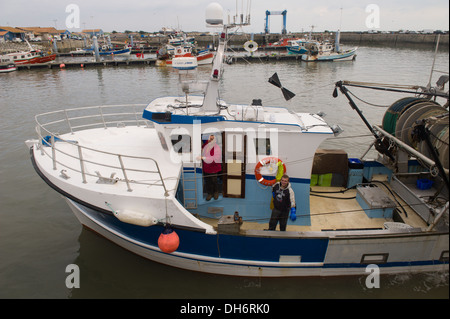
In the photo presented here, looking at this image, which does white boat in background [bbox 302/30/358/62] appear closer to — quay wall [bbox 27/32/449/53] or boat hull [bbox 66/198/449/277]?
quay wall [bbox 27/32/449/53]

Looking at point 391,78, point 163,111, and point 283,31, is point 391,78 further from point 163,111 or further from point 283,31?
point 283,31

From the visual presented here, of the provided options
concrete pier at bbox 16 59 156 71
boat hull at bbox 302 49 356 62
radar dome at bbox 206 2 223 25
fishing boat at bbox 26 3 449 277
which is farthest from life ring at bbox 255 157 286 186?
concrete pier at bbox 16 59 156 71

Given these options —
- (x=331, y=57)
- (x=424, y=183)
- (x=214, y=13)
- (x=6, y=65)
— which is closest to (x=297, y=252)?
(x=424, y=183)

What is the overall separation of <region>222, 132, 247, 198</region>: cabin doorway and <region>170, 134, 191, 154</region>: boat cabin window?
781mm

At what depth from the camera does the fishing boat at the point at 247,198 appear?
586 centimetres

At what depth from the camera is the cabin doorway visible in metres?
6.48

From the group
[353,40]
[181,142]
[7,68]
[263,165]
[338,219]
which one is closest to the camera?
[263,165]

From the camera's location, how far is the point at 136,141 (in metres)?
8.02

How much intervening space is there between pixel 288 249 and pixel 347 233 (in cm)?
120

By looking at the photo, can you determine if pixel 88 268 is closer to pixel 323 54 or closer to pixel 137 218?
pixel 137 218

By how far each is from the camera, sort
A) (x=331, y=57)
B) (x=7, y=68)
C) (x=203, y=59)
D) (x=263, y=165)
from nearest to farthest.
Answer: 1. (x=263, y=165)
2. (x=7, y=68)
3. (x=203, y=59)
4. (x=331, y=57)

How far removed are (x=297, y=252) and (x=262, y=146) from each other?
2287 mm

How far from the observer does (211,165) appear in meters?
6.51
